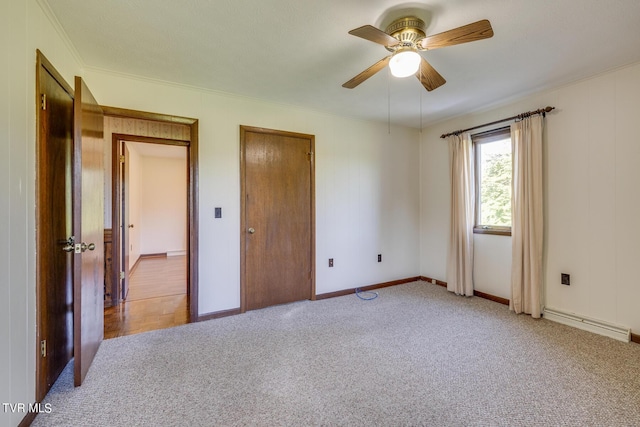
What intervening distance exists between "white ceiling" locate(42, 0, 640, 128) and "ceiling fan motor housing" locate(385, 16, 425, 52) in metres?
0.04

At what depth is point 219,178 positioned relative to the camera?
299 cm

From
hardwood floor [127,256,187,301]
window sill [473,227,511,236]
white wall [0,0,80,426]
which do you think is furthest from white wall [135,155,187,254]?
window sill [473,227,511,236]

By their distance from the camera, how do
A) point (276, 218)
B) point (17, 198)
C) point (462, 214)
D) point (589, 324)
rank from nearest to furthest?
point (17, 198)
point (589, 324)
point (276, 218)
point (462, 214)

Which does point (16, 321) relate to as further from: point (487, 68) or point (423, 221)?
point (423, 221)

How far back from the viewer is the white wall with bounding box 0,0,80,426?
1316 mm

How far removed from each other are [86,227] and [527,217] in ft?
12.7

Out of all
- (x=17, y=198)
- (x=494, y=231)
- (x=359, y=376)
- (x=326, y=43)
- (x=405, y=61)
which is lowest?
(x=359, y=376)

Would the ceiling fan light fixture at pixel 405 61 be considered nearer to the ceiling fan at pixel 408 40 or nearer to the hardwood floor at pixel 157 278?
the ceiling fan at pixel 408 40

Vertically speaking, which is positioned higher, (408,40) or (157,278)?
(408,40)

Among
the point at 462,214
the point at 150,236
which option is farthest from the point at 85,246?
the point at 150,236

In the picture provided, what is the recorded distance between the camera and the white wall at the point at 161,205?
6.63m

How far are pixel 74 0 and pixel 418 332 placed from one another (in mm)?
3419

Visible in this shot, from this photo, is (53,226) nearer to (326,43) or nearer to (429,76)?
(326,43)

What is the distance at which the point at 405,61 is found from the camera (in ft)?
5.82
